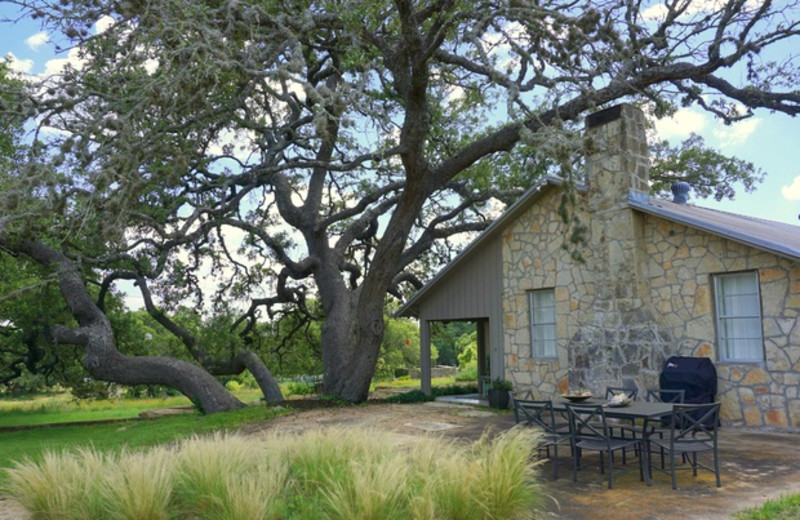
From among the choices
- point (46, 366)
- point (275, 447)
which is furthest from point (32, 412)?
point (275, 447)

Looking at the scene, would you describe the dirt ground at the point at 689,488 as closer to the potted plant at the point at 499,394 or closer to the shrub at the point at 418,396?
the potted plant at the point at 499,394

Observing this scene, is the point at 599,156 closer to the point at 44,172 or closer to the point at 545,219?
the point at 545,219

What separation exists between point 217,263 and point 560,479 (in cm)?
1304

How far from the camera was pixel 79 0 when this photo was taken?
858 cm

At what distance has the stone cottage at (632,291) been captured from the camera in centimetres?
941

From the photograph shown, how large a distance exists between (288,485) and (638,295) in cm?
735

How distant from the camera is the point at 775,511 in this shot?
506 cm

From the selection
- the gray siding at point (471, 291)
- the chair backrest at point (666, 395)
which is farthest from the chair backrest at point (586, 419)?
the gray siding at point (471, 291)

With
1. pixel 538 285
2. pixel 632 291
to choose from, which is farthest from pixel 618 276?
pixel 538 285

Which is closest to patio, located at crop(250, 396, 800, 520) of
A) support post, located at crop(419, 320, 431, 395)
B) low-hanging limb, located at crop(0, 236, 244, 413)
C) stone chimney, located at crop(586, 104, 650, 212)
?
stone chimney, located at crop(586, 104, 650, 212)

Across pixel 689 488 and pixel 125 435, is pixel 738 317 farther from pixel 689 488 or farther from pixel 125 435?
pixel 125 435

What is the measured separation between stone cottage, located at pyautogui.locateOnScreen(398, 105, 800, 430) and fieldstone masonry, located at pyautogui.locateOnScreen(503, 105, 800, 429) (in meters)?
0.02

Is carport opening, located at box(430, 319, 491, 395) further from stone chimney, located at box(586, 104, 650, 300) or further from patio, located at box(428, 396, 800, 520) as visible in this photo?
patio, located at box(428, 396, 800, 520)

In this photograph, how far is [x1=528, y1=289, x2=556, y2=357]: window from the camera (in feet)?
41.8
